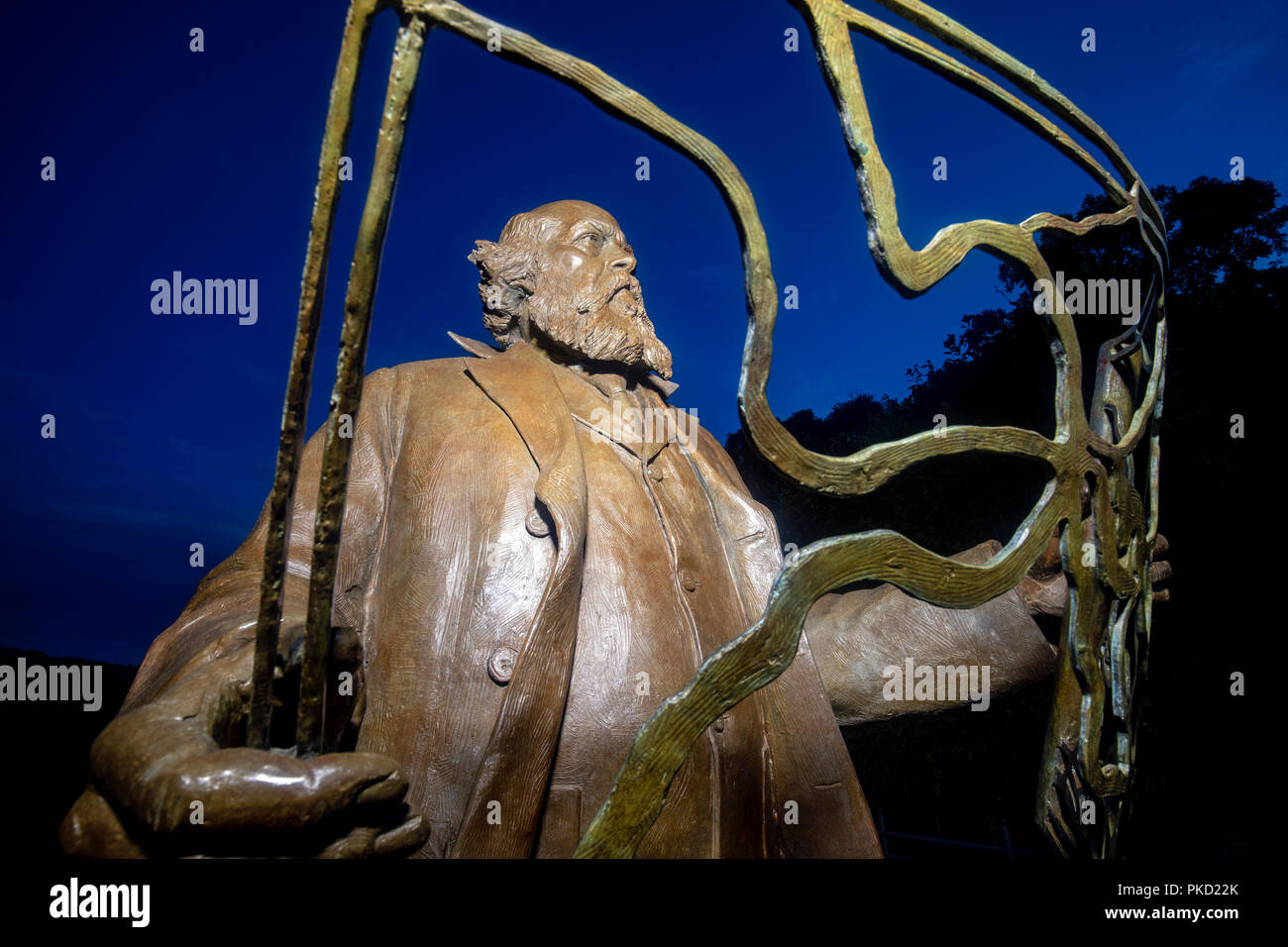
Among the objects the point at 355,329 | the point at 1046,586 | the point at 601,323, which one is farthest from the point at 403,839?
the point at 1046,586

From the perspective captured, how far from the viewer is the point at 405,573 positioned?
144cm

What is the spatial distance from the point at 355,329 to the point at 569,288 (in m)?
1.08

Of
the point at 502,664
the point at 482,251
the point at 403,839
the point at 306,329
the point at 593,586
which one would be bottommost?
the point at 403,839

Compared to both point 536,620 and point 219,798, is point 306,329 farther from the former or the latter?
point 536,620

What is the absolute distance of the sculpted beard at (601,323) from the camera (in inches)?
72.7

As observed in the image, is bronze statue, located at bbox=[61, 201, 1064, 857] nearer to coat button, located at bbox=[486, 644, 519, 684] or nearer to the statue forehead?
coat button, located at bbox=[486, 644, 519, 684]

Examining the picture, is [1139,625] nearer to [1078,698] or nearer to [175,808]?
[1078,698]

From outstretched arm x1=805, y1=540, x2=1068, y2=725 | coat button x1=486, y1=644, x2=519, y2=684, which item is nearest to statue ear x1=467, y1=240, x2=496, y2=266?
coat button x1=486, y1=644, x2=519, y2=684

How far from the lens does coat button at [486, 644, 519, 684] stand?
1312 millimetres

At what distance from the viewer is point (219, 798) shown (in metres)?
0.81

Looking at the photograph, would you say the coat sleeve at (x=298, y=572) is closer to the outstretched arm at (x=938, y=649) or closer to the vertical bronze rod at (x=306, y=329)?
the vertical bronze rod at (x=306, y=329)

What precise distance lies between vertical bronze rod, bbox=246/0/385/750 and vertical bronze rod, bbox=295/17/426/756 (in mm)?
32

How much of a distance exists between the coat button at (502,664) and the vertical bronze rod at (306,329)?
17.4 inches
